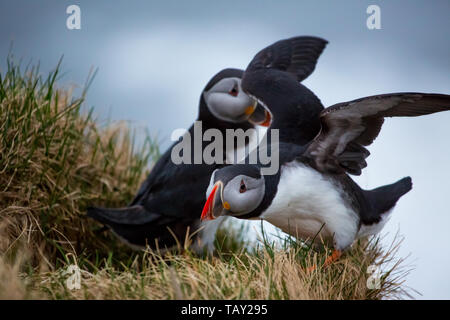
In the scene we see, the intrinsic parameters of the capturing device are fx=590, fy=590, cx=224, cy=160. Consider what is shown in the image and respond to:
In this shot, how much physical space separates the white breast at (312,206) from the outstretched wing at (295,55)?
1.23m

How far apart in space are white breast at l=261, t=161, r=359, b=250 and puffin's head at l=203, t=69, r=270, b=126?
1.25 meters

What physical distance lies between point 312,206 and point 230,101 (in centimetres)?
146

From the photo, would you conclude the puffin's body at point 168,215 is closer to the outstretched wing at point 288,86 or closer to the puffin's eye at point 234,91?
the puffin's eye at point 234,91

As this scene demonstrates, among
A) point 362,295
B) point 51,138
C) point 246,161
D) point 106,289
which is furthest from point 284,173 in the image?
point 51,138

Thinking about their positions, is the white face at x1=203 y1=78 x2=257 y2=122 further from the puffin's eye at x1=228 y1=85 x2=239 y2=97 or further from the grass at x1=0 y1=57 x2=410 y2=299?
the grass at x1=0 y1=57 x2=410 y2=299

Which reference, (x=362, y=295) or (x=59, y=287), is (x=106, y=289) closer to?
(x=59, y=287)

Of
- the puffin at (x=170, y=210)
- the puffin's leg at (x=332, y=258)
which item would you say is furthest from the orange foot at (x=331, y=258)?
the puffin at (x=170, y=210)

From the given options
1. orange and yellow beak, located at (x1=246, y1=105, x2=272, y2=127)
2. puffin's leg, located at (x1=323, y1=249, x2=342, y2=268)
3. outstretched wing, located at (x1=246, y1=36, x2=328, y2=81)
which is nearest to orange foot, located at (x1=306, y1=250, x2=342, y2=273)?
puffin's leg, located at (x1=323, y1=249, x2=342, y2=268)

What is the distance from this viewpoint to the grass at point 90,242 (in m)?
2.63

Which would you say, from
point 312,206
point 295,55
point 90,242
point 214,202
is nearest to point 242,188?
point 214,202

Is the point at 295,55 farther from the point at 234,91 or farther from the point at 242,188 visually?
the point at 242,188

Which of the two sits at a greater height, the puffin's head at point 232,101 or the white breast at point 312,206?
the puffin's head at point 232,101

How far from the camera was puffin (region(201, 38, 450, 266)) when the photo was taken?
2871mm
